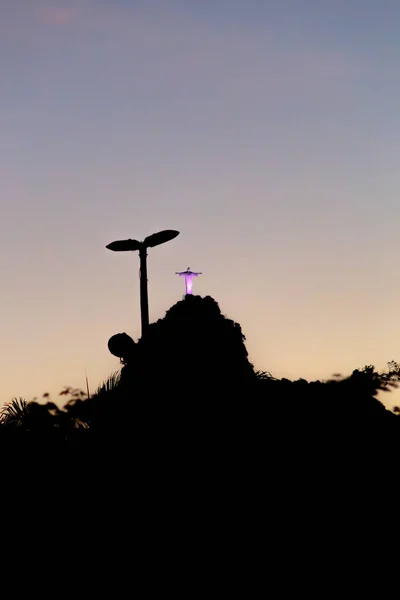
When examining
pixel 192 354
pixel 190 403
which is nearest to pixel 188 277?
pixel 192 354

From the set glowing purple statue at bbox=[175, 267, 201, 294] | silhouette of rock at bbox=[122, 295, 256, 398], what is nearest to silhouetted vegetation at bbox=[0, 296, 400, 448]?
silhouette of rock at bbox=[122, 295, 256, 398]

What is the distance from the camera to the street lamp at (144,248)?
728 inches

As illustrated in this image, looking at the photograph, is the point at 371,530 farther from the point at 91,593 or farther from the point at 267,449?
the point at 91,593

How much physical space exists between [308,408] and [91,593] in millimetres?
6853

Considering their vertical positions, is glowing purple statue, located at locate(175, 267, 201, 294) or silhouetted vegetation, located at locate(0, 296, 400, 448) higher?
glowing purple statue, located at locate(175, 267, 201, 294)

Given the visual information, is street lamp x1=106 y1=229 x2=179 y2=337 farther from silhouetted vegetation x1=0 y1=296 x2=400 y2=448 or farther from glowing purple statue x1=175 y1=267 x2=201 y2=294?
glowing purple statue x1=175 y1=267 x2=201 y2=294

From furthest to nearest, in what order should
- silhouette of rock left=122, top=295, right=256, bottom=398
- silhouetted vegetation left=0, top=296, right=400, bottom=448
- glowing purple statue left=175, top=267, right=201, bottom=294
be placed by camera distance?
glowing purple statue left=175, top=267, right=201, bottom=294 → silhouette of rock left=122, top=295, right=256, bottom=398 → silhouetted vegetation left=0, top=296, right=400, bottom=448

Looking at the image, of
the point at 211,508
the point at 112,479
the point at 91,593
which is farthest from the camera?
the point at 112,479

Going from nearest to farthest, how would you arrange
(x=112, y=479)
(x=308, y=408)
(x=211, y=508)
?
(x=211, y=508)
(x=112, y=479)
(x=308, y=408)

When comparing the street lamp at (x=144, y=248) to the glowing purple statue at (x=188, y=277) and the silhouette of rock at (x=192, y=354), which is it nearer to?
the silhouette of rock at (x=192, y=354)

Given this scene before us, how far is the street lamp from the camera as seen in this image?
60.7 ft

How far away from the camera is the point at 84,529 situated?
15375 mm

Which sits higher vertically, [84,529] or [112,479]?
[112,479]

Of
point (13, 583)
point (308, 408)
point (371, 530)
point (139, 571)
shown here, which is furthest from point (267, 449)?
point (13, 583)
